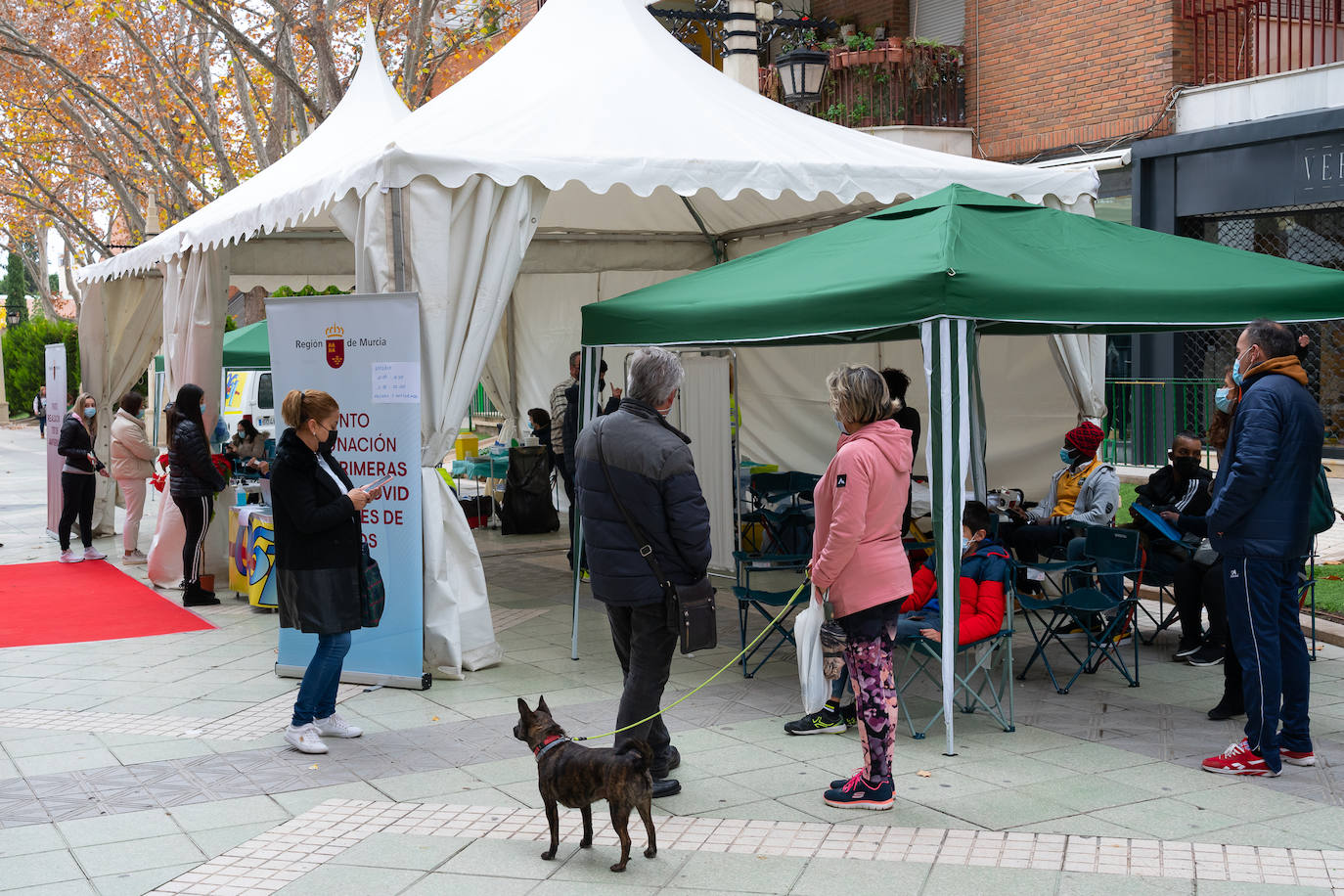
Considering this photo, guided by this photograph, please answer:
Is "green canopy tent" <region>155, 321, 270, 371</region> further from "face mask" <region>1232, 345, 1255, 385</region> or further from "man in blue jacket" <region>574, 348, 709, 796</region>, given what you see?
"face mask" <region>1232, 345, 1255, 385</region>

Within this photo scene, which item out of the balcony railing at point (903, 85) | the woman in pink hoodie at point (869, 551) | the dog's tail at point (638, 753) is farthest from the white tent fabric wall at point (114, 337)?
the dog's tail at point (638, 753)

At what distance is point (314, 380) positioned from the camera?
7160 mm

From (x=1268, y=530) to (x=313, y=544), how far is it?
13.3ft

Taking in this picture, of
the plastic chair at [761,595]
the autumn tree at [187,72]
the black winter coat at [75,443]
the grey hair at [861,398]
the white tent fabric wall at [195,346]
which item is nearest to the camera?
the grey hair at [861,398]

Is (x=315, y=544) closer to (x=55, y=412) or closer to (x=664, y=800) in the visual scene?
(x=664, y=800)

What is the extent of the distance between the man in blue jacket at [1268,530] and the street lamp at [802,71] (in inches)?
308

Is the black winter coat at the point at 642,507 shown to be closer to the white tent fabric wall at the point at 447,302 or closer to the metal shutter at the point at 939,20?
the white tent fabric wall at the point at 447,302

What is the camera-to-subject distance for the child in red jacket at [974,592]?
5863mm

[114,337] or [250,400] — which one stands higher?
[114,337]

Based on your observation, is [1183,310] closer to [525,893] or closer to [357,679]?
[525,893]

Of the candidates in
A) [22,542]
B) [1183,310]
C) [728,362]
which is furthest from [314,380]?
[22,542]

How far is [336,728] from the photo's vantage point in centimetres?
600

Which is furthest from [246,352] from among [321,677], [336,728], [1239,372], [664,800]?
[1239,372]

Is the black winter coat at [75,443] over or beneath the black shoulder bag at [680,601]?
over
